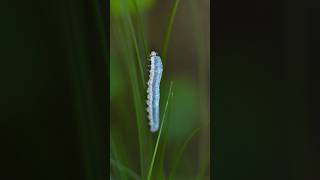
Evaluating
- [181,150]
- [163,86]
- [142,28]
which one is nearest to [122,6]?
[142,28]

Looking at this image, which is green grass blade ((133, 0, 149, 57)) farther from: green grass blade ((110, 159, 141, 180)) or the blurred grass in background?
green grass blade ((110, 159, 141, 180))

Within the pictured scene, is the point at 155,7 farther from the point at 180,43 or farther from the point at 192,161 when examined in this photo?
the point at 192,161

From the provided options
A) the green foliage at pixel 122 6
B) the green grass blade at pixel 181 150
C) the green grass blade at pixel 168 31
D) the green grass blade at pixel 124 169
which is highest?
the green foliage at pixel 122 6
